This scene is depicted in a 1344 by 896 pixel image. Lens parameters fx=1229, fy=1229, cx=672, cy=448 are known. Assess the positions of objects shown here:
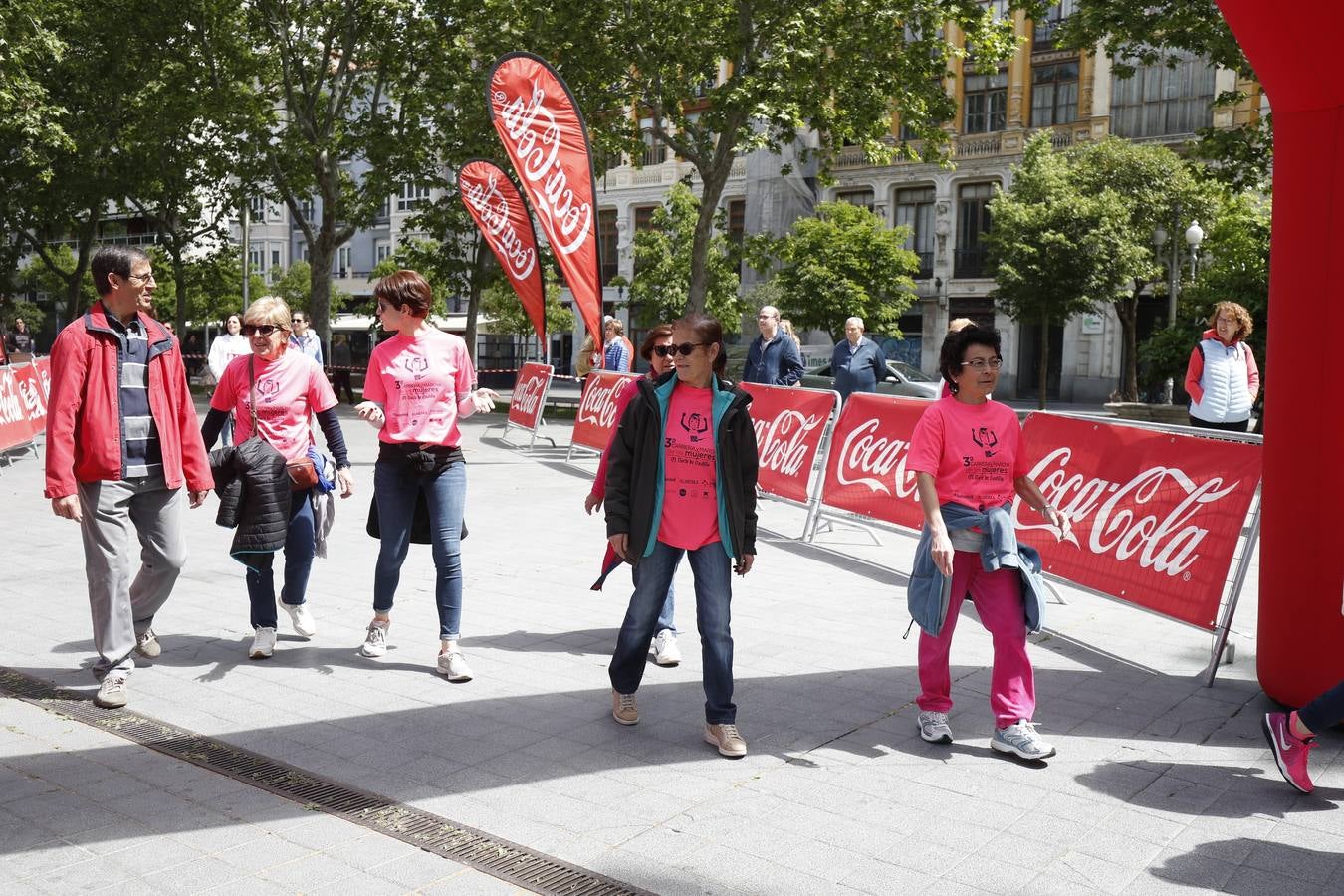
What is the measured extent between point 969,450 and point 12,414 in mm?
13870

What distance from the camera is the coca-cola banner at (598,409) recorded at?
1484 cm

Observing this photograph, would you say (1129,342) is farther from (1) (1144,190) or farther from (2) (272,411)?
(2) (272,411)

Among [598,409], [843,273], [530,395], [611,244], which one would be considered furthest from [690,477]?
[611,244]

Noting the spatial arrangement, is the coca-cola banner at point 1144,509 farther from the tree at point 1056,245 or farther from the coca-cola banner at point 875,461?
the tree at point 1056,245

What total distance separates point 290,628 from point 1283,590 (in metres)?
4.92

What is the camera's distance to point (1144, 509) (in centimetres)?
644

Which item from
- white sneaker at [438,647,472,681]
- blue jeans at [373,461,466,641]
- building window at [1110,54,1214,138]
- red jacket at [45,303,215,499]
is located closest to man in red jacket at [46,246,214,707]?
red jacket at [45,303,215,499]

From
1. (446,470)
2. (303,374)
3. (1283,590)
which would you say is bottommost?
(1283,590)

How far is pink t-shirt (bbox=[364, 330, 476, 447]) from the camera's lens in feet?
18.7

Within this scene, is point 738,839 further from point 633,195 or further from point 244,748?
point 633,195

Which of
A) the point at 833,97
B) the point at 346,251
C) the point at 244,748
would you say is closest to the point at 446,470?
the point at 244,748

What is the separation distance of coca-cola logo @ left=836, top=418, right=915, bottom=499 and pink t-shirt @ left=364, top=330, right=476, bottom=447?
12.4 ft

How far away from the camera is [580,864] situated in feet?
12.2

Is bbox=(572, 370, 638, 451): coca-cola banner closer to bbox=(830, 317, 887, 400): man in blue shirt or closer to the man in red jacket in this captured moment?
bbox=(830, 317, 887, 400): man in blue shirt
